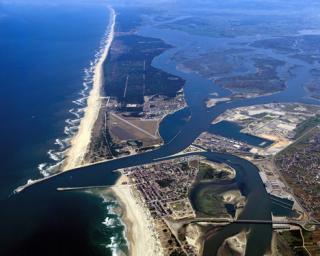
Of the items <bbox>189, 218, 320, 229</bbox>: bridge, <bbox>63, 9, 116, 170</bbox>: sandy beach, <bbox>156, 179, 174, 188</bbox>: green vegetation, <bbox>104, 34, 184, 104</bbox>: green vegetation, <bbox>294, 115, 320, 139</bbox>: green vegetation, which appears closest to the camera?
<bbox>189, 218, 320, 229</bbox>: bridge

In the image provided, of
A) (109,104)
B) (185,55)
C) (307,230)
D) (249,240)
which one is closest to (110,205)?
(249,240)

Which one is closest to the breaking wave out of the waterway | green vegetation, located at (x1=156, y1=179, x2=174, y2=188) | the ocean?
the ocean

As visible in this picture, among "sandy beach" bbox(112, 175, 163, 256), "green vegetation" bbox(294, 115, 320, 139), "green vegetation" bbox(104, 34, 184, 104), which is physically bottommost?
"sandy beach" bbox(112, 175, 163, 256)

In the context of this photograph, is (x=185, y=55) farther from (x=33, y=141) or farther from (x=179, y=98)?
(x=33, y=141)

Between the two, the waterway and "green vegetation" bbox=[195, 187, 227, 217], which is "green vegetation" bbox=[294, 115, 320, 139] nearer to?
the waterway

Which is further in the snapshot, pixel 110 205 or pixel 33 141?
pixel 33 141

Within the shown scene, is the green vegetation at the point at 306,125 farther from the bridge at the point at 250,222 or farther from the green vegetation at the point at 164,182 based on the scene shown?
the green vegetation at the point at 164,182
